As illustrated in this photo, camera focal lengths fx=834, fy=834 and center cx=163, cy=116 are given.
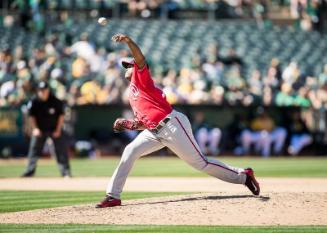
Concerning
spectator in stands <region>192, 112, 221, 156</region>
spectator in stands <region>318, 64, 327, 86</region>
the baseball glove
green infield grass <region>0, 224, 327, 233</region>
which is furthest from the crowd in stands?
green infield grass <region>0, 224, 327, 233</region>

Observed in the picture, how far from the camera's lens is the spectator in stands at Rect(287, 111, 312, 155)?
22.5 meters

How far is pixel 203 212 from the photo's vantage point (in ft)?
29.0

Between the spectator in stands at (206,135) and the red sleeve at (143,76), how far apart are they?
42.0ft

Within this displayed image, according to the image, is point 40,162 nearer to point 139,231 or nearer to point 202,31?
point 202,31

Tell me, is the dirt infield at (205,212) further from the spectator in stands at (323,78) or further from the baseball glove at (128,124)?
the spectator in stands at (323,78)

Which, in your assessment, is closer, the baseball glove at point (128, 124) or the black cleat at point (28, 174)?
the baseball glove at point (128, 124)

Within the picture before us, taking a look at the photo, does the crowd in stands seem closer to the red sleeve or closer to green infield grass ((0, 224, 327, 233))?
the red sleeve

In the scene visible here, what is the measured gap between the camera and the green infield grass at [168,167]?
16453 millimetres

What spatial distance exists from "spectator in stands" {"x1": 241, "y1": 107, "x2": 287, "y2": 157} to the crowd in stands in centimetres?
66

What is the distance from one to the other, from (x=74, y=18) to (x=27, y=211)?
1661 centimetres

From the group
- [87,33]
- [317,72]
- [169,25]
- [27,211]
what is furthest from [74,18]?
[27,211]

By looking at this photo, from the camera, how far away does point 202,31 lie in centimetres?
2595

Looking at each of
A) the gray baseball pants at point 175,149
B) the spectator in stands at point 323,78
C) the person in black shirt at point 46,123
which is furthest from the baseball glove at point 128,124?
the spectator in stands at point 323,78

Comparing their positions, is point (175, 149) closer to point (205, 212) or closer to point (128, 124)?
point (128, 124)
